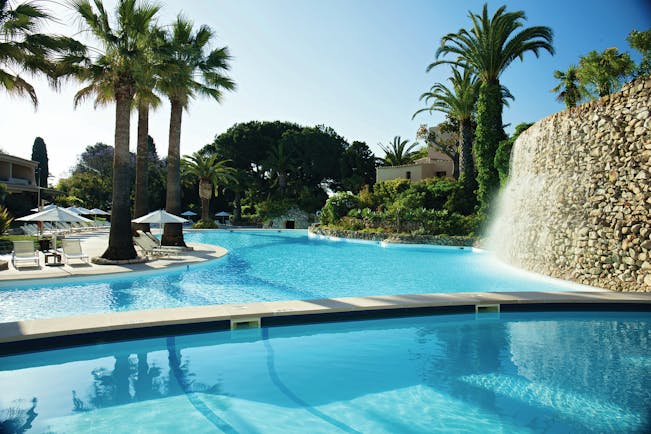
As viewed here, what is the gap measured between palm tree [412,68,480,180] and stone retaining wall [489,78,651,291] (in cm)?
1428

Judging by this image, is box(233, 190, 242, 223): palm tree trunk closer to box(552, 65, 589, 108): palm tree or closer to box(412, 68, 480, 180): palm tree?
box(412, 68, 480, 180): palm tree

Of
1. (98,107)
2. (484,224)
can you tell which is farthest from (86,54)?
(484,224)

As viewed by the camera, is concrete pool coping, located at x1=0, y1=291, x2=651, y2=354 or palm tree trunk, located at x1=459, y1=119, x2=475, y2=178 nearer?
concrete pool coping, located at x1=0, y1=291, x2=651, y2=354

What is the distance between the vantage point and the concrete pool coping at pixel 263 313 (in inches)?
235

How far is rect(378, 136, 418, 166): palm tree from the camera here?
43500 millimetres

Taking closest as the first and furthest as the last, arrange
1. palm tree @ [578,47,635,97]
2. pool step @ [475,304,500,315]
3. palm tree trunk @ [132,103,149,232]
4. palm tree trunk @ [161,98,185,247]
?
pool step @ [475,304,500,315], palm tree trunk @ [132,103,149,232], palm tree trunk @ [161,98,185,247], palm tree @ [578,47,635,97]

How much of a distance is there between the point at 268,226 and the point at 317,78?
26140 millimetres

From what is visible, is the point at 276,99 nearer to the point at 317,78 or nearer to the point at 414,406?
the point at 317,78

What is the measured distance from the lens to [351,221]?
3130cm

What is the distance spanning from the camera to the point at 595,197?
1105 centimetres

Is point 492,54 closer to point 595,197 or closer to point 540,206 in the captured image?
point 540,206

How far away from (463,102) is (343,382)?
88.7ft

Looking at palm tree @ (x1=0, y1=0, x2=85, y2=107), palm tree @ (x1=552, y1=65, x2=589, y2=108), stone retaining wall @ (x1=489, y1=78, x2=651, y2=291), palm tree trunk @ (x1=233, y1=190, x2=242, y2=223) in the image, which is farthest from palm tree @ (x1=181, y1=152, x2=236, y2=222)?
stone retaining wall @ (x1=489, y1=78, x2=651, y2=291)

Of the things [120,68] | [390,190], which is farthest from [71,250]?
[390,190]
